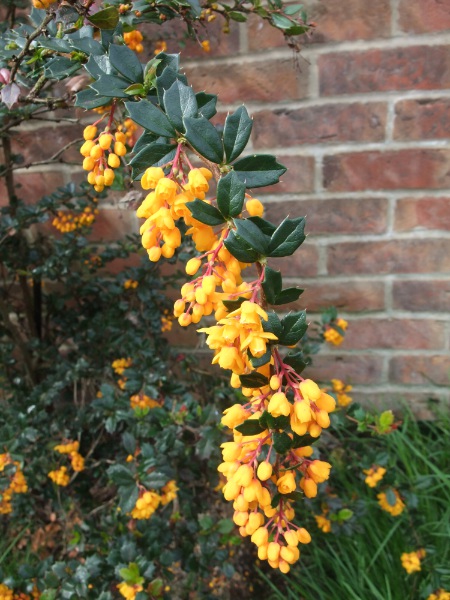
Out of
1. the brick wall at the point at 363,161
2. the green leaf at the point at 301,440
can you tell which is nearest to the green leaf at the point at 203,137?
the green leaf at the point at 301,440

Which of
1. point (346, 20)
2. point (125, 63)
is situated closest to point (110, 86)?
point (125, 63)

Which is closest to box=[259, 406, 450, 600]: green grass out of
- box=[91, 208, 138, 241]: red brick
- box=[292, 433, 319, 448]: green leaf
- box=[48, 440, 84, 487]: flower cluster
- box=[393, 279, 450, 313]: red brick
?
box=[393, 279, 450, 313]: red brick

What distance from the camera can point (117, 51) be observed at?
485 mm

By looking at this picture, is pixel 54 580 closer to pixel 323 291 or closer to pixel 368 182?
pixel 323 291

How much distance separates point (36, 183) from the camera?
1235 mm

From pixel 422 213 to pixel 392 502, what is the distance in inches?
22.5

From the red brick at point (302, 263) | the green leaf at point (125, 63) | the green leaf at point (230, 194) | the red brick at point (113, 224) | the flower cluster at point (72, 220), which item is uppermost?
the green leaf at point (125, 63)

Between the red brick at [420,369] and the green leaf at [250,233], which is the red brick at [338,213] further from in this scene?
the green leaf at [250,233]

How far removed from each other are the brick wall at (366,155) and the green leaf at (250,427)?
2.48ft

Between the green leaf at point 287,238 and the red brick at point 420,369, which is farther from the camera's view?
the red brick at point 420,369

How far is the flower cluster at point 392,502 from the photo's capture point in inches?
37.8

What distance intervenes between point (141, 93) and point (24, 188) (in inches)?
33.4

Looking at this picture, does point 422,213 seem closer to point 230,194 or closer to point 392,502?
point 392,502

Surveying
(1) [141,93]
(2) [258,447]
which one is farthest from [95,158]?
(2) [258,447]
